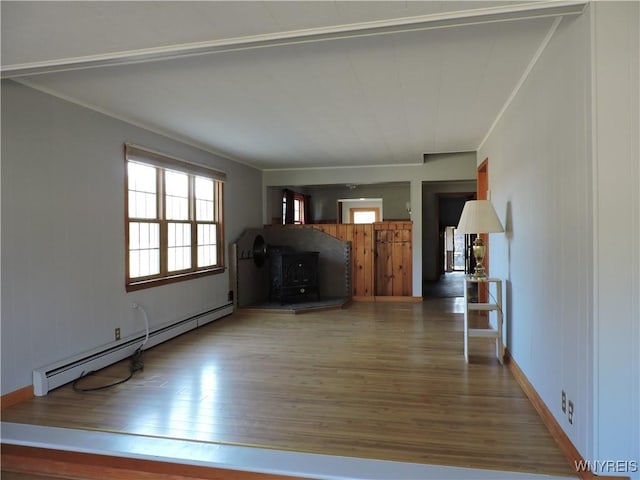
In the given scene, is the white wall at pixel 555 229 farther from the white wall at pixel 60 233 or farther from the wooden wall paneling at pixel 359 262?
the wooden wall paneling at pixel 359 262

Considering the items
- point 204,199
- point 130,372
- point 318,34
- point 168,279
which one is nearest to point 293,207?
point 204,199

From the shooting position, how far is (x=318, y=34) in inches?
79.4

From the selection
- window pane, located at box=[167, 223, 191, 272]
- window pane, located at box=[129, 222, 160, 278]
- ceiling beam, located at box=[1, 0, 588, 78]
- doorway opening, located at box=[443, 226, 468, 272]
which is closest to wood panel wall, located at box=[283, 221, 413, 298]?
window pane, located at box=[167, 223, 191, 272]

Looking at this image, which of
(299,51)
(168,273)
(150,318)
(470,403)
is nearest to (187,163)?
(168,273)

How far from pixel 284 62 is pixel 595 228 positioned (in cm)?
203

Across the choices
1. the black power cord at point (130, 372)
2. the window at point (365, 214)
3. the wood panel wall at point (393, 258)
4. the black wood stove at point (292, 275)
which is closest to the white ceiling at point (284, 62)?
the black wood stove at point (292, 275)

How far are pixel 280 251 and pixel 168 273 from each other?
2.14 meters

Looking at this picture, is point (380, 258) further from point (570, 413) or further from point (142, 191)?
point (570, 413)

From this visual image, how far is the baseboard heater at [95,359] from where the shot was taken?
3023mm

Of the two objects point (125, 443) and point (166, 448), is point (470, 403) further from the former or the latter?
point (125, 443)

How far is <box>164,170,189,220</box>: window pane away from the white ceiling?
0.50 metres

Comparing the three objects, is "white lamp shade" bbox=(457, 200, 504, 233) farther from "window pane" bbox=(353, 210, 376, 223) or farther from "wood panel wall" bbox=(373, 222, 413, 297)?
"window pane" bbox=(353, 210, 376, 223)

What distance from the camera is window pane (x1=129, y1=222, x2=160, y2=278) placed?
416cm

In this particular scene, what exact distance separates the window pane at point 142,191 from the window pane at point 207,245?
1.03m
